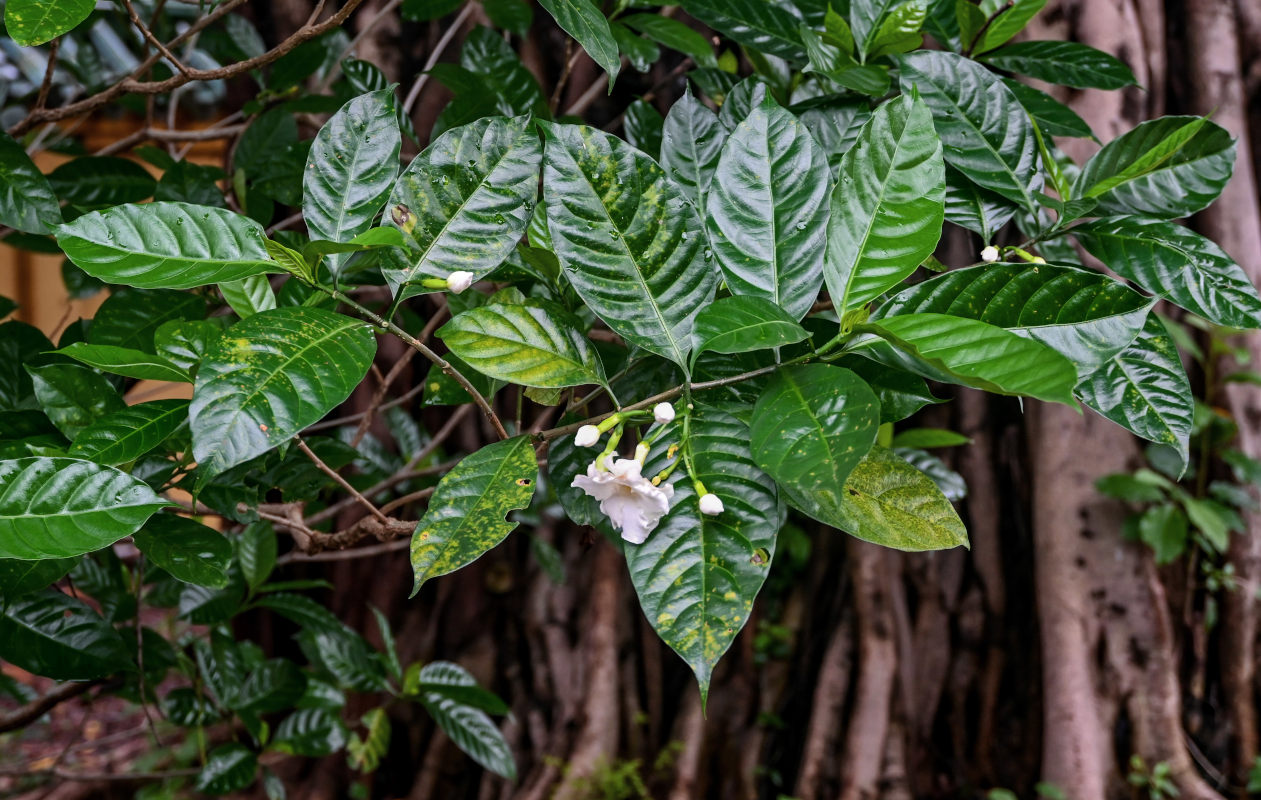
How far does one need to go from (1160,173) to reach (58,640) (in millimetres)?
1137

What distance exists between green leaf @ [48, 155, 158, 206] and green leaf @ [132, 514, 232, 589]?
0.67 meters

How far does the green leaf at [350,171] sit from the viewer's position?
0.60 m

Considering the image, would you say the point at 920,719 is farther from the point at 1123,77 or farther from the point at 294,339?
the point at 294,339

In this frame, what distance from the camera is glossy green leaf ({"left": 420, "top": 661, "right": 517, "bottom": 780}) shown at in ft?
4.27

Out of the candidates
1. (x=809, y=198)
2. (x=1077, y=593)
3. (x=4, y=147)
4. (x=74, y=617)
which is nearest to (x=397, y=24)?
(x=4, y=147)

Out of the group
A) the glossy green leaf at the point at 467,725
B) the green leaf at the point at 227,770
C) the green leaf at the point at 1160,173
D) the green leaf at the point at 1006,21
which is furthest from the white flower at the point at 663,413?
the green leaf at the point at 227,770

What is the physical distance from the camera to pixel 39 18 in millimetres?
581

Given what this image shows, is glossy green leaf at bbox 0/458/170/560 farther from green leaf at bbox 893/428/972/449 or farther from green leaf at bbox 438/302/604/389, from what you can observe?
green leaf at bbox 893/428/972/449

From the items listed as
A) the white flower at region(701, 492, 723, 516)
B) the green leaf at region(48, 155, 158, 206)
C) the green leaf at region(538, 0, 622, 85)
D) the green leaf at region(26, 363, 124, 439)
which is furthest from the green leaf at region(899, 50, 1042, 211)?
the green leaf at region(48, 155, 158, 206)

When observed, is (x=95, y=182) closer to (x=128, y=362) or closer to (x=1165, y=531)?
(x=128, y=362)

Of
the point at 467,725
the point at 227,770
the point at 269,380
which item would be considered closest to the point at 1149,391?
the point at 269,380

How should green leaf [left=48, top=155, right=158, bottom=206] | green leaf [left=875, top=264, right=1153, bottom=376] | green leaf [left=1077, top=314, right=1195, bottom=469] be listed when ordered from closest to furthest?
1. green leaf [left=875, top=264, right=1153, bottom=376]
2. green leaf [left=1077, top=314, right=1195, bottom=469]
3. green leaf [left=48, top=155, right=158, bottom=206]

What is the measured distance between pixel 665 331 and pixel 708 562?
6.2 inches

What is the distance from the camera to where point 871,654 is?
77.0 inches
